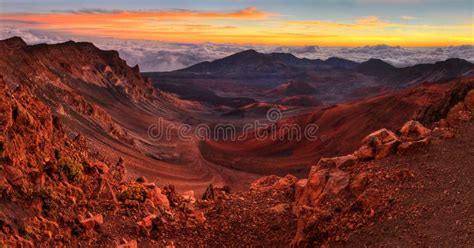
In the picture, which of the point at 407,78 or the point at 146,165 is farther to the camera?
the point at 407,78

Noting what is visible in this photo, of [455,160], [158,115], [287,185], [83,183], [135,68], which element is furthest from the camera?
[135,68]

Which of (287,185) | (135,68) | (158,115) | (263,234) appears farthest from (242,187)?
(135,68)

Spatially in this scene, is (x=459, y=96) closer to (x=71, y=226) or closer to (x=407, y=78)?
(x=71, y=226)

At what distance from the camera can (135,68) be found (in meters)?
122

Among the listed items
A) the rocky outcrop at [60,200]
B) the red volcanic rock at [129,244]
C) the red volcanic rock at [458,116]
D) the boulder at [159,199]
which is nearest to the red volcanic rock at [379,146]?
the red volcanic rock at [458,116]

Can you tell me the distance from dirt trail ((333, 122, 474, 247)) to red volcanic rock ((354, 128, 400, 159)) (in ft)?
1.74

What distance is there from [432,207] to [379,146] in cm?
326

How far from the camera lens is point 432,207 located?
10.4 meters

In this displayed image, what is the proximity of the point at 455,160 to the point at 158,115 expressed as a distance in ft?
286

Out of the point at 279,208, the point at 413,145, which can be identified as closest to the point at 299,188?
the point at 279,208

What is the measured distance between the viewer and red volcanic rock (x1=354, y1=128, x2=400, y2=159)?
13172mm

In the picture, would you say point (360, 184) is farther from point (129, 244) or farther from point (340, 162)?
point (129, 244)

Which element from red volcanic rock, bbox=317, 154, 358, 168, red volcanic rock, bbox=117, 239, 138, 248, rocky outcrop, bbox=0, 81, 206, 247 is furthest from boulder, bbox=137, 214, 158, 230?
red volcanic rock, bbox=317, 154, 358, 168

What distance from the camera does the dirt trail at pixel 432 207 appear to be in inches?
374
